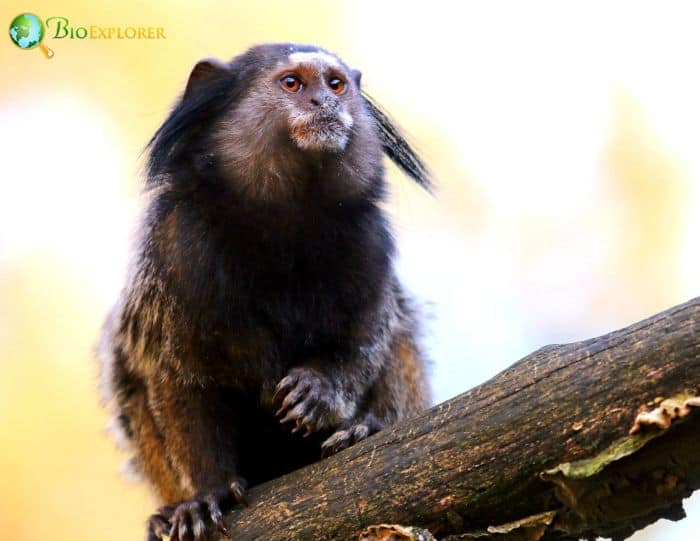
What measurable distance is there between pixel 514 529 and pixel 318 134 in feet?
7.39

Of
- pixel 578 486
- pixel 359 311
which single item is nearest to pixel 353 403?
pixel 359 311

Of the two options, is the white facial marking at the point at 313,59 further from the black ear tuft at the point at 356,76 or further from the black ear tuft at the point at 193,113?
the black ear tuft at the point at 193,113

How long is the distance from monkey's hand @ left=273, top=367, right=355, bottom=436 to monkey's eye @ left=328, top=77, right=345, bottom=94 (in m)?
1.53

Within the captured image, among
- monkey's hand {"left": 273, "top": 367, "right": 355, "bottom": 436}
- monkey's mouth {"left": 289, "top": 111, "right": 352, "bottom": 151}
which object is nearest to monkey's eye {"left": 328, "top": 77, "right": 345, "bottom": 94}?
monkey's mouth {"left": 289, "top": 111, "right": 352, "bottom": 151}

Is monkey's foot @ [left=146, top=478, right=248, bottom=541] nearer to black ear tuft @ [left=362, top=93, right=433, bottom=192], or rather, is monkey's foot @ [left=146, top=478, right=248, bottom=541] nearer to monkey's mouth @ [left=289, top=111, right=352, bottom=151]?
monkey's mouth @ [left=289, top=111, right=352, bottom=151]

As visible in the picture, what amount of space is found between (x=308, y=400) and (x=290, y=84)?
166cm

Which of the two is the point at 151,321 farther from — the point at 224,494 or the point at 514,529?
the point at 514,529

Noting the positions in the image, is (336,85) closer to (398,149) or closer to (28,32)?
(398,149)

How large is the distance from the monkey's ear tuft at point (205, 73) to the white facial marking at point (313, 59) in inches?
15.6

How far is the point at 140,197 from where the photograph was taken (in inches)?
217

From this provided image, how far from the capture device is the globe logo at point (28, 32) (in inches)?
315

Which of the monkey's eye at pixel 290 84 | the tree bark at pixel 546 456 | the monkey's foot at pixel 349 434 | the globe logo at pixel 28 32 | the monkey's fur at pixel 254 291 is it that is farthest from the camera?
the globe logo at pixel 28 32

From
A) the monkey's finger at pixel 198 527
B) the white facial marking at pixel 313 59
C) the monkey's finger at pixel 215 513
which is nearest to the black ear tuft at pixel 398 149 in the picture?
the white facial marking at pixel 313 59

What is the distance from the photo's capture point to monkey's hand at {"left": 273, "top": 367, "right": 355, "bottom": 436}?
466 cm
